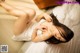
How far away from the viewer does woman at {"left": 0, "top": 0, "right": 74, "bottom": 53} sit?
2.90ft

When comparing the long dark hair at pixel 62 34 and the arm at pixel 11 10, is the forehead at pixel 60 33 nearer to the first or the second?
the long dark hair at pixel 62 34

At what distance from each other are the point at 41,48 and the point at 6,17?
0.73ft

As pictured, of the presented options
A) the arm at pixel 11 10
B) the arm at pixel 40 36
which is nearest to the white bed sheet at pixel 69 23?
the arm at pixel 40 36

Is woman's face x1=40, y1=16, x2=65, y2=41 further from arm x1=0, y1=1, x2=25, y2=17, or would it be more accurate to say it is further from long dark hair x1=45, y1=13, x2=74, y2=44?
arm x1=0, y1=1, x2=25, y2=17

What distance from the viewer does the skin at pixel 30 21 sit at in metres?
0.89

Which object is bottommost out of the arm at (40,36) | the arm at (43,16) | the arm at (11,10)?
the arm at (40,36)

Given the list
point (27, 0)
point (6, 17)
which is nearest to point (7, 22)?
point (6, 17)

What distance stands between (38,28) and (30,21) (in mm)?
59

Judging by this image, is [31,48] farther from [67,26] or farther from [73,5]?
[73,5]

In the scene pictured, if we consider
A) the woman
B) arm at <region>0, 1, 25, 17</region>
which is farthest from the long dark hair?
arm at <region>0, 1, 25, 17</region>

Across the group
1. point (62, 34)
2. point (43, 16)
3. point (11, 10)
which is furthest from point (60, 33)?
point (11, 10)

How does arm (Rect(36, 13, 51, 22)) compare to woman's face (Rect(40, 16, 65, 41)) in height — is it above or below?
above

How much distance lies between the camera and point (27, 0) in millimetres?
987

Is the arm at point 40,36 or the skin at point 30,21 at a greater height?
the skin at point 30,21
